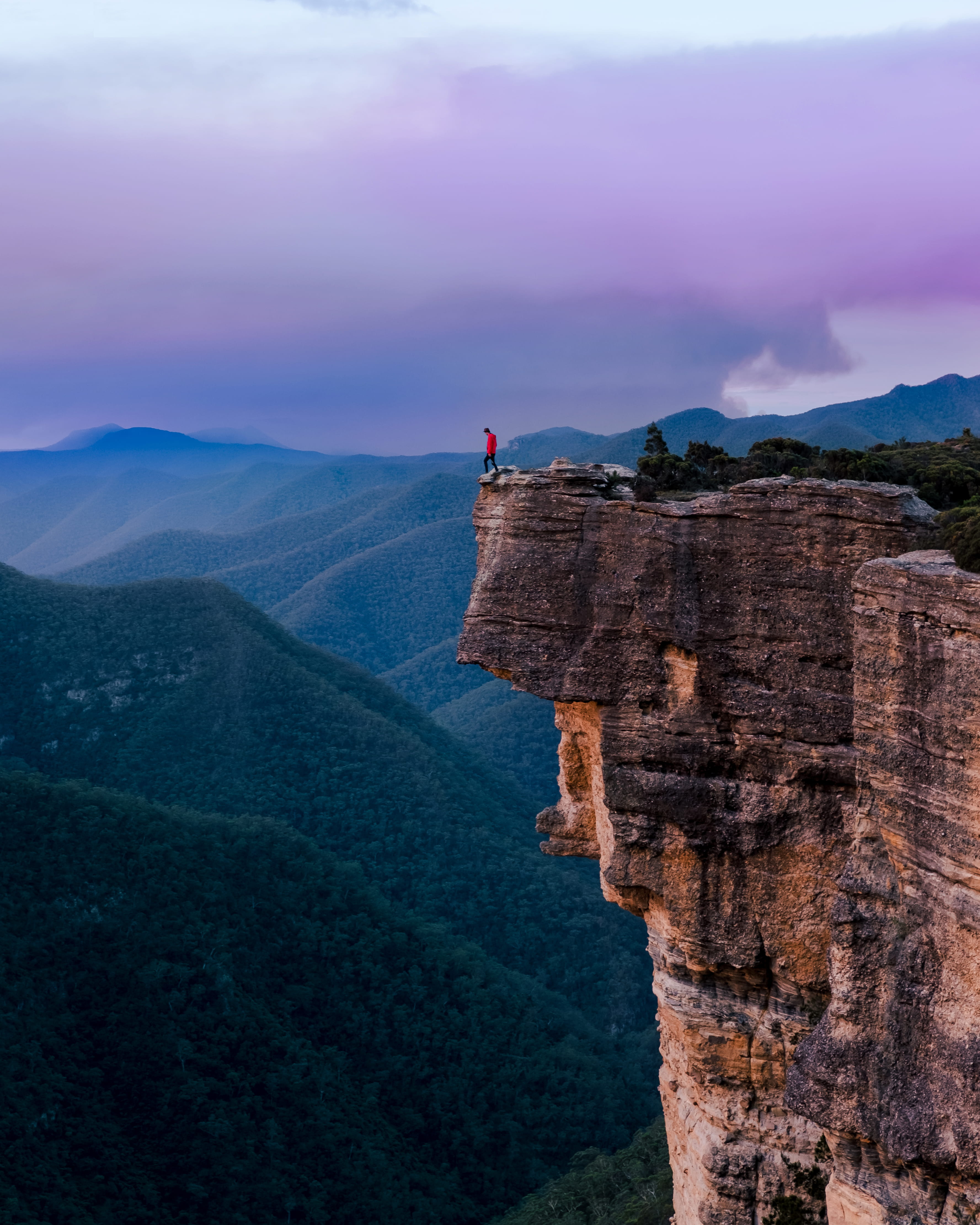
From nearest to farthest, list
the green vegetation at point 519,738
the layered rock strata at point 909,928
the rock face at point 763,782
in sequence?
the layered rock strata at point 909,928 < the rock face at point 763,782 < the green vegetation at point 519,738

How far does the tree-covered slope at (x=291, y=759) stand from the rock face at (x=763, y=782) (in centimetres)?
6259

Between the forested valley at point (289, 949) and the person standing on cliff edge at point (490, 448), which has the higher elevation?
the person standing on cliff edge at point (490, 448)

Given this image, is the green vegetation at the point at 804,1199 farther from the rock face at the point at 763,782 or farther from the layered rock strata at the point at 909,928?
the layered rock strata at the point at 909,928

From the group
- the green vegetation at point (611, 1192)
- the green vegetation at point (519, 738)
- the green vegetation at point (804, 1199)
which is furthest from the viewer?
A: the green vegetation at point (519, 738)

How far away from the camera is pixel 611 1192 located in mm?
50094

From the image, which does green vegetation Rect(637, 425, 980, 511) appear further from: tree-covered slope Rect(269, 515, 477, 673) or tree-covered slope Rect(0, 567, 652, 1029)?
tree-covered slope Rect(269, 515, 477, 673)

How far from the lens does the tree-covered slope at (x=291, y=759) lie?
82625 mm

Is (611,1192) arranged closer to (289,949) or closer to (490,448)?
(289,949)

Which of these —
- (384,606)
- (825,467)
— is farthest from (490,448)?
(384,606)

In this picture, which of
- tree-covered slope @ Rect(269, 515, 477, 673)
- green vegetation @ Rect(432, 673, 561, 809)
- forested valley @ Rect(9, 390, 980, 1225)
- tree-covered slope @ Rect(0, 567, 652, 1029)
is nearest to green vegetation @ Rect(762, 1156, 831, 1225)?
forested valley @ Rect(9, 390, 980, 1225)

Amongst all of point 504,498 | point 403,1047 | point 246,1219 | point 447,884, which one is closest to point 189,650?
point 447,884

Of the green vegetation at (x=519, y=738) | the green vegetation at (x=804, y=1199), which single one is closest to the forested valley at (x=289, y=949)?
the green vegetation at (x=519, y=738)

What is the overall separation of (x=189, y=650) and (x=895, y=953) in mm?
95517

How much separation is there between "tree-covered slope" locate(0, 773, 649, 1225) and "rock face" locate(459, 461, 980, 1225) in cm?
3604
